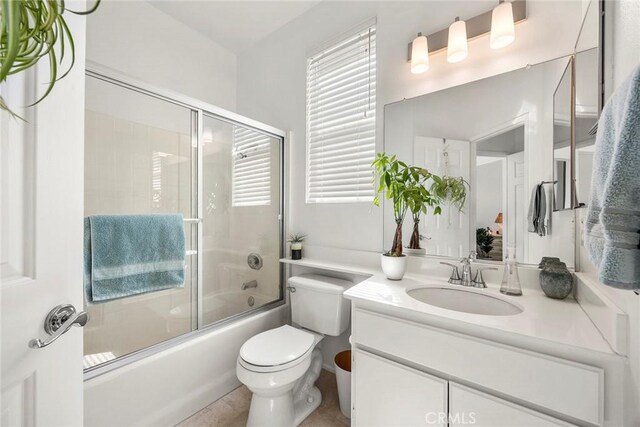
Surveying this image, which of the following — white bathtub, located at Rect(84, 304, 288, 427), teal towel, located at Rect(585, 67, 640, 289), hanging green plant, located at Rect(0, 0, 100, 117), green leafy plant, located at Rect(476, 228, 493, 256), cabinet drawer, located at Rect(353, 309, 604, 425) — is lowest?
white bathtub, located at Rect(84, 304, 288, 427)

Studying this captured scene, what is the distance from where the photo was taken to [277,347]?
1.34 m

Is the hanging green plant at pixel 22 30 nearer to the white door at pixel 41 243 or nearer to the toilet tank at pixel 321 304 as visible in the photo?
the white door at pixel 41 243

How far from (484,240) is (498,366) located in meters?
0.64

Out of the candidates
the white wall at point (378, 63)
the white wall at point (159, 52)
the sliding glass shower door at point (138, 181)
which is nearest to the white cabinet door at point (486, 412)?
the white wall at point (378, 63)

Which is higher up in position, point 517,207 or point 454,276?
point 517,207

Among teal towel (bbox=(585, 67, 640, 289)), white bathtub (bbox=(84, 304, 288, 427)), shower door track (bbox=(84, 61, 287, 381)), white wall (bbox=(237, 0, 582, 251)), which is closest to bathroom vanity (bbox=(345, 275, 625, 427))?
teal towel (bbox=(585, 67, 640, 289))

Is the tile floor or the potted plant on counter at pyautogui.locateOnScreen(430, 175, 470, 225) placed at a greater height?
the potted plant on counter at pyautogui.locateOnScreen(430, 175, 470, 225)

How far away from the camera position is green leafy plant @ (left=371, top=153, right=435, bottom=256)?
1355 millimetres

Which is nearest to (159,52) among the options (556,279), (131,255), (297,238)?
(131,255)

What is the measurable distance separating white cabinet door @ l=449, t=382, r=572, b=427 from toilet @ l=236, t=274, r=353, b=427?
27.0 inches

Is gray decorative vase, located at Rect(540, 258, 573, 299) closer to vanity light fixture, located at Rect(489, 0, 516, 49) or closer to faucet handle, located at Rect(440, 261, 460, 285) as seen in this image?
faucet handle, located at Rect(440, 261, 460, 285)

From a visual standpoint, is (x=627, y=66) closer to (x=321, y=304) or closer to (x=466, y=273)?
(x=466, y=273)

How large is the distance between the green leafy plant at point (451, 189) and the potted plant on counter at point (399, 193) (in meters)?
0.05

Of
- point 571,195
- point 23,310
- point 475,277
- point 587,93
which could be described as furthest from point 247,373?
point 587,93
